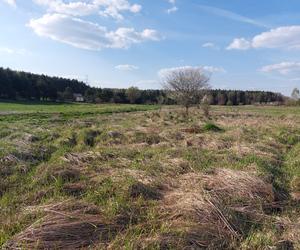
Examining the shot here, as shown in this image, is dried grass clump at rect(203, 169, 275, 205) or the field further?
dried grass clump at rect(203, 169, 275, 205)

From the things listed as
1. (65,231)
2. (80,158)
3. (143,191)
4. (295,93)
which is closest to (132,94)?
(295,93)

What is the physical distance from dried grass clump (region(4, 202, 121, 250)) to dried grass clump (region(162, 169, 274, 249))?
908 mm

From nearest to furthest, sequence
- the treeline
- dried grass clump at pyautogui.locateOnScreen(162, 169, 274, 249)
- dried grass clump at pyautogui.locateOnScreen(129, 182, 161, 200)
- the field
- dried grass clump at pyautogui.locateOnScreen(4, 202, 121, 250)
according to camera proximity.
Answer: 1. dried grass clump at pyautogui.locateOnScreen(4, 202, 121, 250)
2. the field
3. dried grass clump at pyautogui.locateOnScreen(162, 169, 274, 249)
4. dried grass clump at pyautogui.locateOnScreen(129, 182, 161, 200)
5. the treeline

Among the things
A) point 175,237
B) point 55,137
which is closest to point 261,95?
point 55,137

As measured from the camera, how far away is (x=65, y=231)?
14.3 ft

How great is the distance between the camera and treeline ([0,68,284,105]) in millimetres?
76812

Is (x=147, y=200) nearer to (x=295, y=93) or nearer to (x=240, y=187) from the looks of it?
(x=240, y=187)

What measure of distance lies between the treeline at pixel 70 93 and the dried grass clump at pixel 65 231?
7080 centimetres

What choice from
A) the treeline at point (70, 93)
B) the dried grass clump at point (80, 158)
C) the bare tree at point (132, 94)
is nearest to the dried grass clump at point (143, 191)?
the dried grass clump at point (80, 158)

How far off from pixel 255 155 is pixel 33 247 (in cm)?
760

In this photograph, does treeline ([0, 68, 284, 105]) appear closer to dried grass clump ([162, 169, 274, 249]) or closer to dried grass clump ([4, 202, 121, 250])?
dried grass clump ([162, 169, 274, 249])

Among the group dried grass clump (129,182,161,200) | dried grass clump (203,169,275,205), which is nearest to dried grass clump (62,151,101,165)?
dried grass clump (129,182,161,200)

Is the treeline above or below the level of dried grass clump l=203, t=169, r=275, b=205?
above

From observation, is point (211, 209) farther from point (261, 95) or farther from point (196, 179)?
point (261, 95)
